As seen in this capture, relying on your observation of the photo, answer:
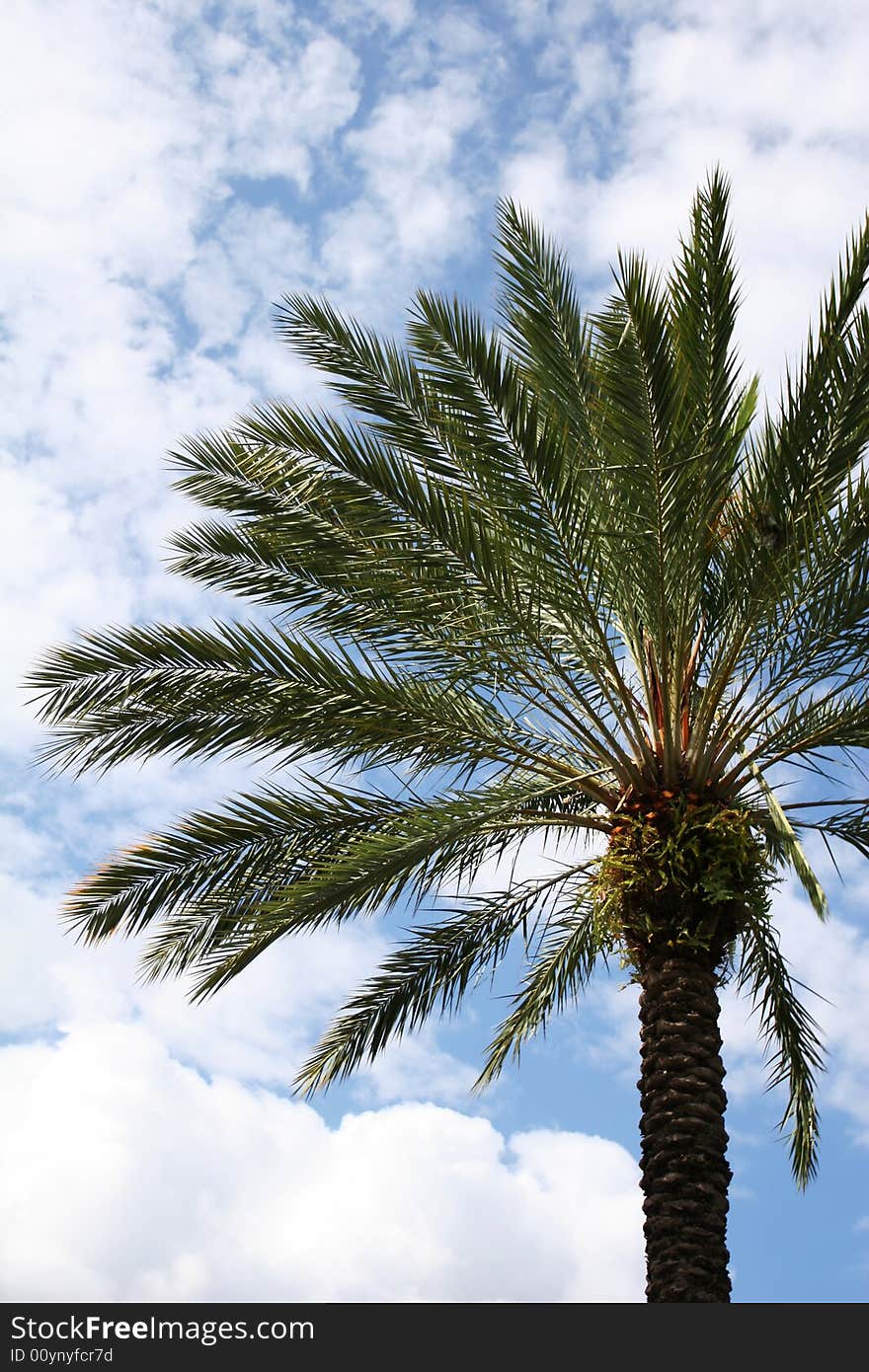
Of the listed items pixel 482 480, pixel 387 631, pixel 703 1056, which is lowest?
pixel 703 1056

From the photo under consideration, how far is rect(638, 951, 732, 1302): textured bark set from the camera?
7656 mm

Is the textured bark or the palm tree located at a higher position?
the palm tree

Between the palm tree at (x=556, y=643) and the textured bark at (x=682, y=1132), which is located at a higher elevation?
the palm tree at (x=556, y=643)

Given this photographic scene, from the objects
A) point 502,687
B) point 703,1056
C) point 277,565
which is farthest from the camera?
point 277,565

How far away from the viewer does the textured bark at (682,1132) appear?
7.66 metres

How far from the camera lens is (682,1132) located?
26.0ft

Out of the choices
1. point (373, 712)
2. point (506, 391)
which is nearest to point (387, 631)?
point (373, 712)

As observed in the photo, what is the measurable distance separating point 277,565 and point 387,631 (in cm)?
115

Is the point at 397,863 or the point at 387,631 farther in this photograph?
the point at 387,631

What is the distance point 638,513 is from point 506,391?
55.4 inches

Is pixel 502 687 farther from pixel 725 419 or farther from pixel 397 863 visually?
pixel 725 419
